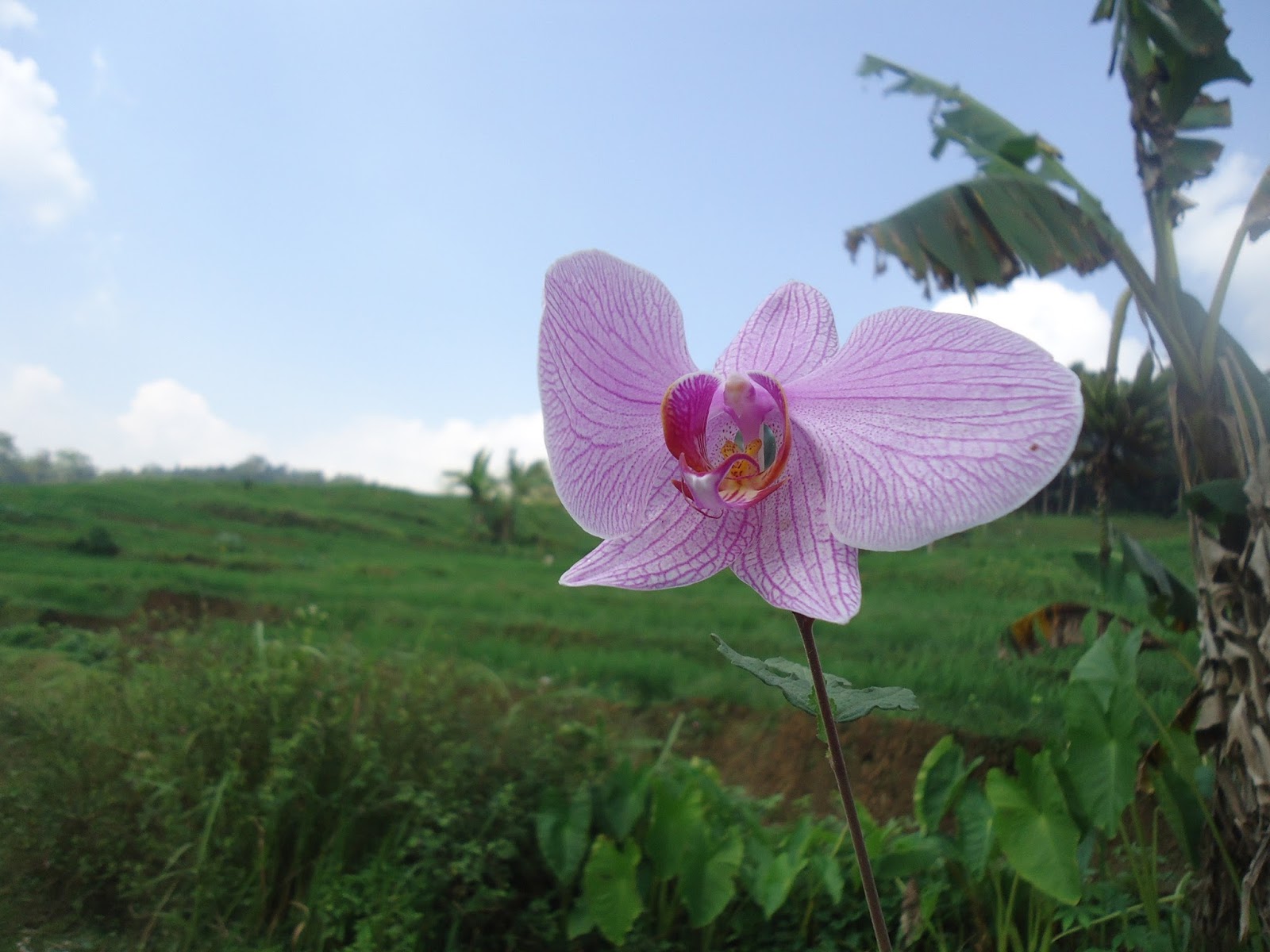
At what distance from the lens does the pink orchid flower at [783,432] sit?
13.3 inches

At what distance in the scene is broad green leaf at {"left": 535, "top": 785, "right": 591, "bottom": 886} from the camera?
5.45ft

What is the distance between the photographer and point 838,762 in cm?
36

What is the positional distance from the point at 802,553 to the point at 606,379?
0.44ft

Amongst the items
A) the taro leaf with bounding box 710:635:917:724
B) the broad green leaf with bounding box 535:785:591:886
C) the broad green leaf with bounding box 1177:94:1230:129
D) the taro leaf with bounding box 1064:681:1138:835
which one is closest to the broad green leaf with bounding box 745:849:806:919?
the broad green leaf with bounding box 535:785:591:886

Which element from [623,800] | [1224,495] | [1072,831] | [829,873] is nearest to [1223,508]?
[1224,495]

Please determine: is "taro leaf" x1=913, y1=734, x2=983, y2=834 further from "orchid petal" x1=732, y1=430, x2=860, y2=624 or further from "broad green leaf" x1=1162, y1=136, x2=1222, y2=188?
"broad green leaf" x1=1162, y1=136, x2=1222, y2=188

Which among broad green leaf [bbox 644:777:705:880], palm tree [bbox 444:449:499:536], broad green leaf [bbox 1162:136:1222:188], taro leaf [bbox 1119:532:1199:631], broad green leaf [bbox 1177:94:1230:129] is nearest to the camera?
broad green leaf [bbox 644:777:705:880]

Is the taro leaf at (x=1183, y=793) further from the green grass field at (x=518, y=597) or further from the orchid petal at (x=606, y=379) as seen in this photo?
the orchid petal at (x=606, y=379)

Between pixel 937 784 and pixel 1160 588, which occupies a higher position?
pixel 1160 588

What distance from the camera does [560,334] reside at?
1.23 feet

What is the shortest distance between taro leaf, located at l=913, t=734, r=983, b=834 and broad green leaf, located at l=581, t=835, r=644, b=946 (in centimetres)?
58

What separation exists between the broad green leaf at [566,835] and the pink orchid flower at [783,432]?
1.48 metres

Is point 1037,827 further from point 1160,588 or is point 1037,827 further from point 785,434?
point 785,434

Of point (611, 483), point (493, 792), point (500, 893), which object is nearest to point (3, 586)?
point (493, 792)
